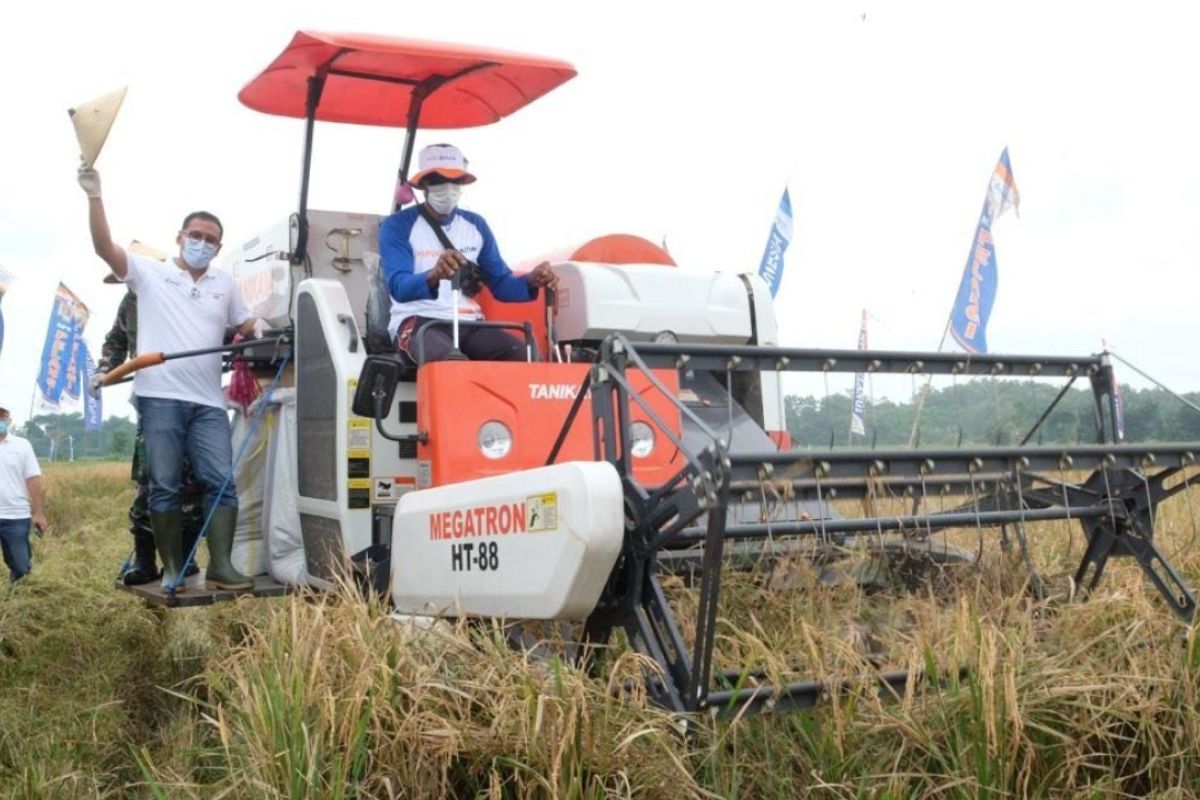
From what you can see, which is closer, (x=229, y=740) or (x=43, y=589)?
(x=229, y=740)

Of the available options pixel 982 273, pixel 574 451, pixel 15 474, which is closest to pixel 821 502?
pixel 574 451

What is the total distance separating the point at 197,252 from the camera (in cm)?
605

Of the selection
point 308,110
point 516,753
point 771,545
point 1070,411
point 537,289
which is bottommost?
point 516,753

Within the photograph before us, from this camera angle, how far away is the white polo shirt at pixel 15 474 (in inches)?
355

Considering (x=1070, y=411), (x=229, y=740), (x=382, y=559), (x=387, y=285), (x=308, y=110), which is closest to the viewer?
(x=229, y=740)

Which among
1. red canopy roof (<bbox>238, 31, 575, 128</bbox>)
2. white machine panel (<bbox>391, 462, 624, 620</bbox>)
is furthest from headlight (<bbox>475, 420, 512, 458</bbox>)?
red canopy roof (<bbox>238, 31, 575, 128</bbox>)

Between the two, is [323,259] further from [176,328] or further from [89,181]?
[89,181]

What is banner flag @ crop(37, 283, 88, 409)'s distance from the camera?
29.6m

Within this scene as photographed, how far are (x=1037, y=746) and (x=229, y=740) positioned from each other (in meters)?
2.27

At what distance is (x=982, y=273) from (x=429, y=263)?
30.4 feet

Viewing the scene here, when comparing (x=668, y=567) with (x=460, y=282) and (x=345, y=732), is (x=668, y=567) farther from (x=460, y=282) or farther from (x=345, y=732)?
(x=460, y=282)

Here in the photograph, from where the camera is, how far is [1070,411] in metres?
4.86

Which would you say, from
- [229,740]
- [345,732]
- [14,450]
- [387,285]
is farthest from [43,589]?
[345,732]

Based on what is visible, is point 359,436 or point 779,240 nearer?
point 359,436
